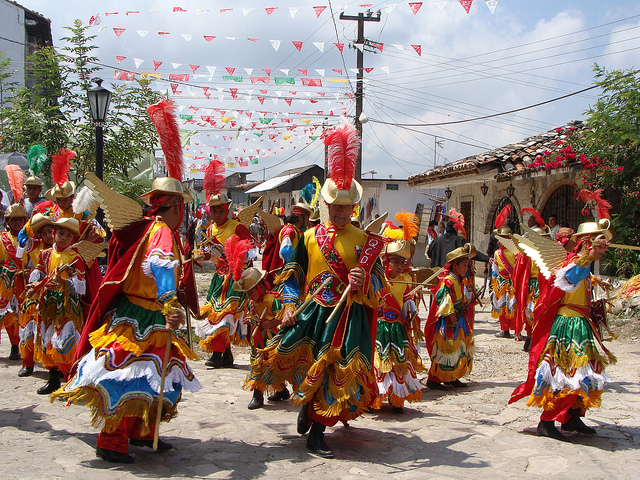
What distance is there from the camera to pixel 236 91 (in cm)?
1520

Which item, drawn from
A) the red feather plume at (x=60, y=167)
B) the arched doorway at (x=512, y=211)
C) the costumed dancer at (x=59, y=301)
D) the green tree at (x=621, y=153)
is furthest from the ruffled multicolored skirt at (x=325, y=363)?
the arched doorway at (x=512, y=211)

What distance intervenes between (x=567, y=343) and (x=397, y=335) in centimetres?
146

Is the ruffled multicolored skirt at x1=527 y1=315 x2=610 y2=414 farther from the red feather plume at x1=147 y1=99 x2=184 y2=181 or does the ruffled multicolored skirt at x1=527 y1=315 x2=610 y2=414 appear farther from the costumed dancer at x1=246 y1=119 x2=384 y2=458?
the red feather plume at x1=147 y1=99 x2=184 y2=181

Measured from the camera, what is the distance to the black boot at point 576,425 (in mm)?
4625

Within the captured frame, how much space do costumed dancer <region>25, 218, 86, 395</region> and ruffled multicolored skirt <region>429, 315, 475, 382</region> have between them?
11.9 feet

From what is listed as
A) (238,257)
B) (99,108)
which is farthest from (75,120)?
(238,257)

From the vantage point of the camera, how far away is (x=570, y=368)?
4.51m

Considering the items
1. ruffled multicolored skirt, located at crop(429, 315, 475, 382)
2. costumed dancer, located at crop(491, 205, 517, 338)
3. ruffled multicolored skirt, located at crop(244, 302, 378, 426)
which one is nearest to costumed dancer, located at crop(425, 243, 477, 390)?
ruffled multicolored skirt, located at crop(429, 315, 475, 382)

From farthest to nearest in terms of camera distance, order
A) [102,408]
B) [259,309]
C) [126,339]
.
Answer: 1. [259,309]
2. [126,339]
3. [102,408]

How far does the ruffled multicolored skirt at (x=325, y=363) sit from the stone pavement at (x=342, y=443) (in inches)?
15.3

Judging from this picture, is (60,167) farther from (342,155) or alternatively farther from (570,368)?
(570,368)

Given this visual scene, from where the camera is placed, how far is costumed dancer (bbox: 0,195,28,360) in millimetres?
6891

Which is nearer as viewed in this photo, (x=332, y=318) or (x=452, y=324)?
(x=332, y=318)

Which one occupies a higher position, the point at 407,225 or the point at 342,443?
the point at 407,225
